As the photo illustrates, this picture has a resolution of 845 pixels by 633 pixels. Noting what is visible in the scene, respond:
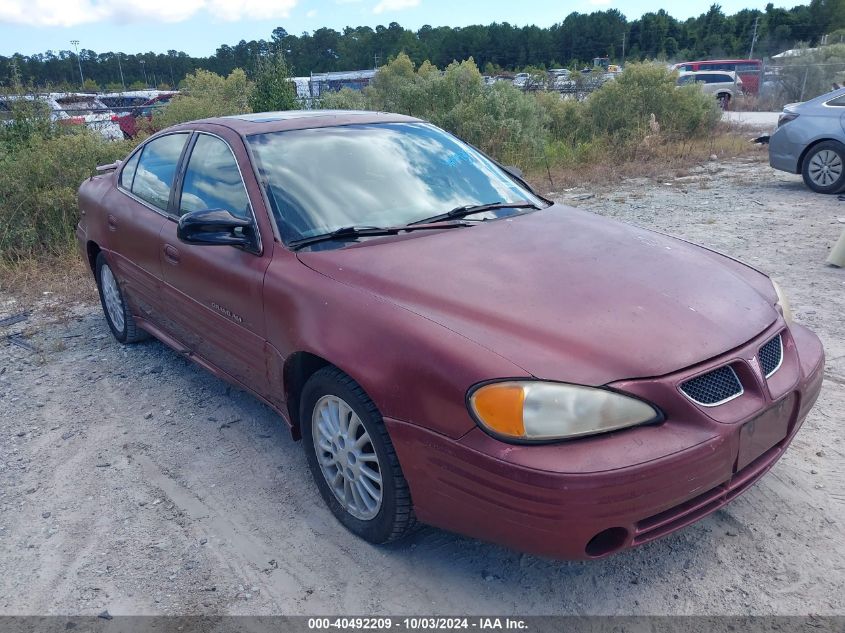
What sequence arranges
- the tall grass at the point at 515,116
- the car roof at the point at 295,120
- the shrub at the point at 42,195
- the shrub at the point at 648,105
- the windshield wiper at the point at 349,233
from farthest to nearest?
the shrub at the point at 648,105
the tall grass at the point at 515,116
the shrub at the point at 42,195
the car roof at the point at 295,120
the windshield wiper at the point at 349,233

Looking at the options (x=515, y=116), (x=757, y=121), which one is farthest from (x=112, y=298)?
(x=757, y=121)

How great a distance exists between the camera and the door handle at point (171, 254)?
3688 millimetres

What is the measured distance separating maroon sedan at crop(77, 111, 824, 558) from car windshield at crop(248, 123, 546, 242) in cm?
1

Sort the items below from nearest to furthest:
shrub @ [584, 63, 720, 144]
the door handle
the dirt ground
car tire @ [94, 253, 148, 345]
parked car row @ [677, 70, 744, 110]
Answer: the dirt ground
the door handle
car tire @ [94, 253, 148, 345]
shrub @ [584, 63, 720, 144]
parked car row @ [677, 70, 744, 110]

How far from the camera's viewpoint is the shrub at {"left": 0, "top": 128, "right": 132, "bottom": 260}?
24.8 feet

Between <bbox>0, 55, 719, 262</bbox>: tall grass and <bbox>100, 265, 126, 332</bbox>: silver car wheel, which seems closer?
<bbox>100, 265, 126, 332</bbox>: silver car wheel

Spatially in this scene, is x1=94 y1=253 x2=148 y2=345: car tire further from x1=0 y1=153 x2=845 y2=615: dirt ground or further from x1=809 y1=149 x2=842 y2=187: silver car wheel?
x1=809 y1=149 x2=842 y2=187: silver car wheel

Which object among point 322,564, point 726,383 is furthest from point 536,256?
point 322,564

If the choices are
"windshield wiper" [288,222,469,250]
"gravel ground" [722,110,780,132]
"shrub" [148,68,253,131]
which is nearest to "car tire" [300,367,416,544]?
"windshield wiper" [288,222,469,250]

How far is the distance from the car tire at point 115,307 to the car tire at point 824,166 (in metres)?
9.21

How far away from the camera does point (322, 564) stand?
267 cm

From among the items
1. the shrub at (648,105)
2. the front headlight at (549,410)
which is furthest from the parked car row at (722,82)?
the front headlight at (549,410)

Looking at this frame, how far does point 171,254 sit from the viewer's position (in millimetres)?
3740

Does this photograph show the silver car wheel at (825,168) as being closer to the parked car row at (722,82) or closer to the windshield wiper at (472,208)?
the windshield wiper at (472,208)
